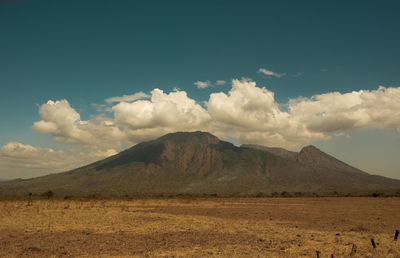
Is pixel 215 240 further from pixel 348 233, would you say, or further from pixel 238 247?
pixel 348 233

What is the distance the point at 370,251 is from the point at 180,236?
11.3 metres

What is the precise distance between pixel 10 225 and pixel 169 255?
59.6 feet

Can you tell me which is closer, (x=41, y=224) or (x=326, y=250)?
(x=326, y=250)

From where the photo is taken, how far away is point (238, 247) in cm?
1681

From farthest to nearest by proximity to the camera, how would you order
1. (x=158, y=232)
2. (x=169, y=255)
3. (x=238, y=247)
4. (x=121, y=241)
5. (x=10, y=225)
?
(x=10, y=225), (x=158, y=232), (x=121, y=241), (x=238, y=247), (x=169, y=255)

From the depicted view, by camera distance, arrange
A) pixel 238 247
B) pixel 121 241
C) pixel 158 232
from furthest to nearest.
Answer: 1. pixel 158 232
2. pixel 121 241
3. pixel 238 247

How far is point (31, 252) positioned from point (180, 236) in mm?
8910

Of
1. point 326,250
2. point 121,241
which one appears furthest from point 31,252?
point 326,250

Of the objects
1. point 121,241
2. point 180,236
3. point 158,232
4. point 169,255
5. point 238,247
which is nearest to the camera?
point 169,255

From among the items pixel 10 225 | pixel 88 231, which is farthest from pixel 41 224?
pixel 88 231

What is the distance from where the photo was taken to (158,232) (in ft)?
73.5

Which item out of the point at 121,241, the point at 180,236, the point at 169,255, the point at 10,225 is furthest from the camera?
the point at 10,225

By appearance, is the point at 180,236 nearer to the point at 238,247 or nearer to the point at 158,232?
the point at 158,232

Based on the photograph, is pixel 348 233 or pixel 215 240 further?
pixel 348 233
